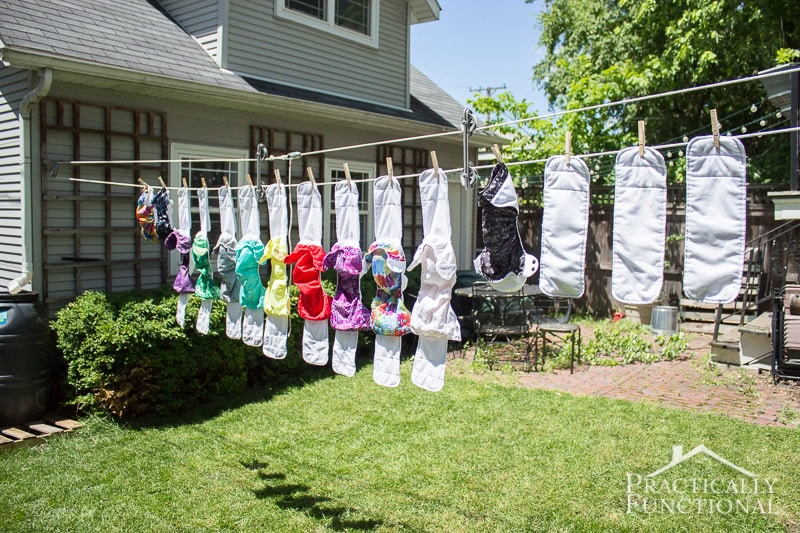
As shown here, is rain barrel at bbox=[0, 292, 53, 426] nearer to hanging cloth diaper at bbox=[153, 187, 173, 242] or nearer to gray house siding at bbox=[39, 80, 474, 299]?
gray house siding at bbox=[39, 80, 474, 299]

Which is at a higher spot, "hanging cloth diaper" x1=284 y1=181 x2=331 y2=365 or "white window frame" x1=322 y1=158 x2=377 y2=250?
"white window frame" x1=322 y1=158 x2=377 y2=250

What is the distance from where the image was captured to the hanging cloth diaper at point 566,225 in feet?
9.67

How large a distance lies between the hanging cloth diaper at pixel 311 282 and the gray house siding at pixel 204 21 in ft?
16.4

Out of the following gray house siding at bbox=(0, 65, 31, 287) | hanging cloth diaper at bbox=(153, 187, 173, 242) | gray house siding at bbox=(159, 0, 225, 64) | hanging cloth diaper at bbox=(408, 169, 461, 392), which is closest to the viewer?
hanging cloth diaper at bbox=(408, 169, 461, 392)

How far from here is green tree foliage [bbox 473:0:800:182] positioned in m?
12.5

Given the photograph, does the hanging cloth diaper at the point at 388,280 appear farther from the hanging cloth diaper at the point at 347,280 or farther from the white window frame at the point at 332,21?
the white window frame at the point at 332,21

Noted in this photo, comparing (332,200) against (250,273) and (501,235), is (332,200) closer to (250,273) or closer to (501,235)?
(250,273)

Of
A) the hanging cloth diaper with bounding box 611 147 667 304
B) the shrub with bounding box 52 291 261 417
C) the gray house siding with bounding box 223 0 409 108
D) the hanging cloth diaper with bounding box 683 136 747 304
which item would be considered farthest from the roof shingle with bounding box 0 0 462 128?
the hanging cloth diaper with bounding box 683 136 747 304

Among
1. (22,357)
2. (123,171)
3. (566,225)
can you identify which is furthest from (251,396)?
(566,225)

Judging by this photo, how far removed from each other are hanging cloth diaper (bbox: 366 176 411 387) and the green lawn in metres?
1.17

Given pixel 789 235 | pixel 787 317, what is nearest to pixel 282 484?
pixel 787 317

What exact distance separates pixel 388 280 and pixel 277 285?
2.89 ft

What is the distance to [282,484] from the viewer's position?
4.72 meters

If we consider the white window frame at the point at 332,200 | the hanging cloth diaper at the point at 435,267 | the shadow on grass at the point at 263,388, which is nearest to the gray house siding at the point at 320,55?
the white window frame at the point at 332,200
